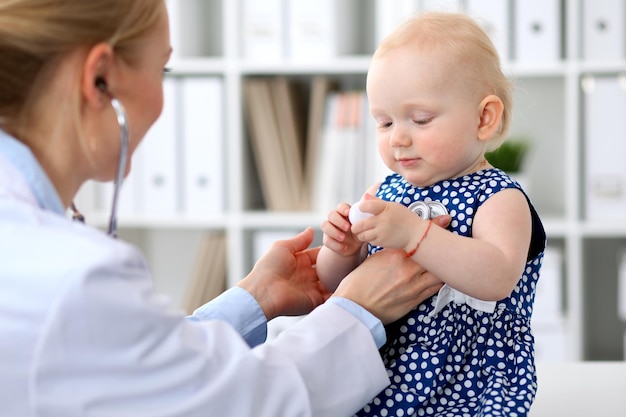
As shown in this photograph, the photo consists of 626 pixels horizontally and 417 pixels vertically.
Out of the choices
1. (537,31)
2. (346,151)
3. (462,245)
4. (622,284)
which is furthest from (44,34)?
(622,284)

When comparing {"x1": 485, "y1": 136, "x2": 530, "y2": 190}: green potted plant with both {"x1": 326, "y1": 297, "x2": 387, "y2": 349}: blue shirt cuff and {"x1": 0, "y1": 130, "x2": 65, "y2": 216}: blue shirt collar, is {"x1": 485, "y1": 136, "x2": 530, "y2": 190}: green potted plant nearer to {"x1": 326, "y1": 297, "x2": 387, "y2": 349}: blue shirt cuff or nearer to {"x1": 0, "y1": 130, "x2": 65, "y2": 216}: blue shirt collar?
{"x1": 326, "y1": 297, "x2": 387, "y2": 349}: blue shirt cuff

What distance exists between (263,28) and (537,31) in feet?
2.75

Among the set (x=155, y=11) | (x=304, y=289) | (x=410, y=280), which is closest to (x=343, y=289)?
(x=410, y=280)

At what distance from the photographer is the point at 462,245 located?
1.09 meters

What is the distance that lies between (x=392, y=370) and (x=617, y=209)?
172 centimetres

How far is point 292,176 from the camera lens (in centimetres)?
286

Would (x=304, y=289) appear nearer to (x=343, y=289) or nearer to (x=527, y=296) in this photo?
(x=343, y=289)

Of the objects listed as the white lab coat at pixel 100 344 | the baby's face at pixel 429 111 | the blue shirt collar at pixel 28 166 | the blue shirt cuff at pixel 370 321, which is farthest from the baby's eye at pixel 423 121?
the blue shirt collar at pixel 28 166

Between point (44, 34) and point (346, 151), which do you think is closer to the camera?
point (44, 34)

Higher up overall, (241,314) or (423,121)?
(423,121)

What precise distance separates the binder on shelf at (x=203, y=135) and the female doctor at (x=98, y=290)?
1812 mm

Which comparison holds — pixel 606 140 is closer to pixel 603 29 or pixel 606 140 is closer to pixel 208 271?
pixel 603 29

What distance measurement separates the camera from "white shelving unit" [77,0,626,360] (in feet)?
8.78

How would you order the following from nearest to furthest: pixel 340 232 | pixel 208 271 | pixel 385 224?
pixel 385 224 → pixel 340 232 → pixel 208 271
